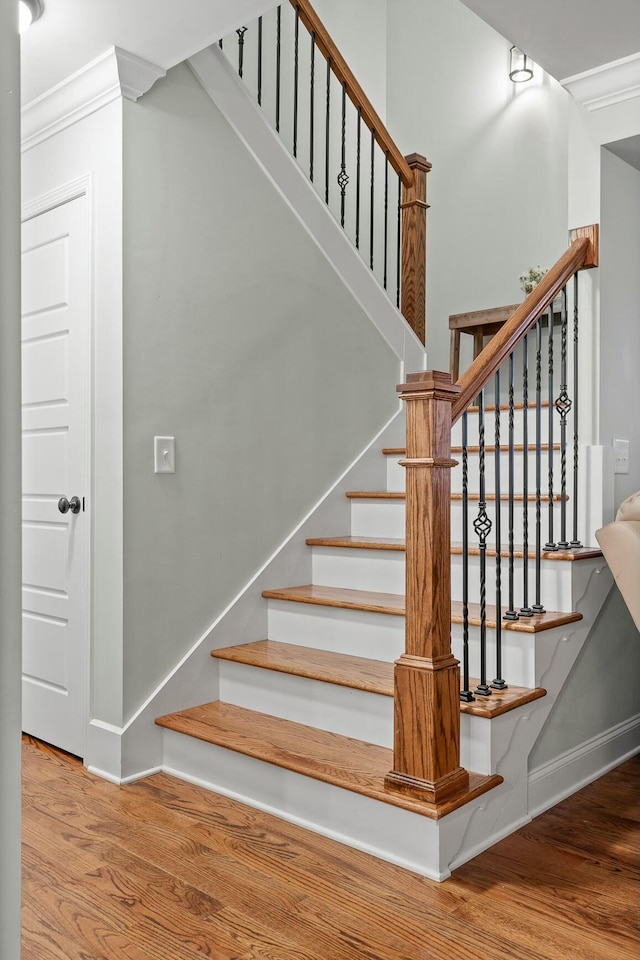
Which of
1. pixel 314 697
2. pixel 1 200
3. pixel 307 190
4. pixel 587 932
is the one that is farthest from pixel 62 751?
pixel 1 200

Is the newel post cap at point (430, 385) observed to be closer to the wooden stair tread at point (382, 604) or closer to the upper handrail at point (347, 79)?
the wooden stair tread at point (382, 604)

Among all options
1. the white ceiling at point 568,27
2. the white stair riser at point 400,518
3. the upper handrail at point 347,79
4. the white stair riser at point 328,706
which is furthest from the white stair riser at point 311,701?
the upper handrail at point 347,79

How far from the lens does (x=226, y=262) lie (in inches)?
115

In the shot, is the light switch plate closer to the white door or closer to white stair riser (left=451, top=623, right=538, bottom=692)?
the white door

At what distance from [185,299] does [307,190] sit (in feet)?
2.87

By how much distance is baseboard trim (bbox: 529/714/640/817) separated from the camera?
2343 millimetres

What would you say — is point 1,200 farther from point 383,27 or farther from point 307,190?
point 383,27

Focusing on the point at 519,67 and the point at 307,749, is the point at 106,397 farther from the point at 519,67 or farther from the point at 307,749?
the point at 519,67

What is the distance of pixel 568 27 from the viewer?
2.44 m

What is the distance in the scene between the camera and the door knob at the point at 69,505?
2.73 metres

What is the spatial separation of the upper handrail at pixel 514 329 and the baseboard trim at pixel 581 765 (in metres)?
1.14

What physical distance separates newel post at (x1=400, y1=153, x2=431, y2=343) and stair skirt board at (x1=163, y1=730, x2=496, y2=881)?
2331mm

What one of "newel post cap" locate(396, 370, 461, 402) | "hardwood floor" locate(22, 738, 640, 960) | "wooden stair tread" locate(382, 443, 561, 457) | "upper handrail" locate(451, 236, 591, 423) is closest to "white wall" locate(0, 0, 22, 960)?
"hardwood floor" locate(22, 738, 640, 960)

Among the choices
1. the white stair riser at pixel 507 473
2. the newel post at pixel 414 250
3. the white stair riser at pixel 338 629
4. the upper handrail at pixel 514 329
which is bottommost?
the white stair riser at pixel 338 629
